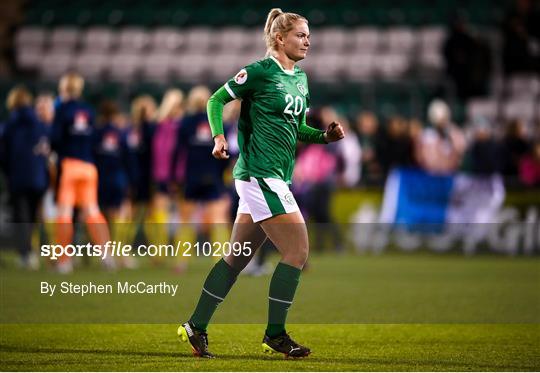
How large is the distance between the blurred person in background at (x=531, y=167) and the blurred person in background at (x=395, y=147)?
6.13ft

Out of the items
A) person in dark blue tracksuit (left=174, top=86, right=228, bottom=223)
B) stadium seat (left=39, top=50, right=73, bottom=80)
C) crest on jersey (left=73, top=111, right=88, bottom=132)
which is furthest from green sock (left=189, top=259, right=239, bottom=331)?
stadium seat (left=39, top=50, right=73, bottom=80)

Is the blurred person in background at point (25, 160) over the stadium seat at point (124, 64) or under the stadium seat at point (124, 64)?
under

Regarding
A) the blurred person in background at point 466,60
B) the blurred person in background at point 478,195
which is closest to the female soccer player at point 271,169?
the blurred person in background at point 478,195

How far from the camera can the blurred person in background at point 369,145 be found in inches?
787

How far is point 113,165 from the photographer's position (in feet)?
52.5

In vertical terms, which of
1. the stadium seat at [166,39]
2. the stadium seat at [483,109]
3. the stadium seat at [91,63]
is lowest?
the stadium seat at [483,109]

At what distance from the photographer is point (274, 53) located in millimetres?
7133

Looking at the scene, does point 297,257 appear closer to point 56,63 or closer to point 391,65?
point 391,65

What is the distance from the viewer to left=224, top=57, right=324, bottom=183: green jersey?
702 cm

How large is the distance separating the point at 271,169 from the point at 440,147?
12.7 m

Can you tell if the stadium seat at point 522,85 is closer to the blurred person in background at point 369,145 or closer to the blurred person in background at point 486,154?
the blurred person in background at point 486,154

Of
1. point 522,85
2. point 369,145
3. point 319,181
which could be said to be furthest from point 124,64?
point 522,85

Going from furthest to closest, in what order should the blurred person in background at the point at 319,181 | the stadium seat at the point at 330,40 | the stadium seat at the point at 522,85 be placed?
the stadium seat at the point at 330,40
the stadium seat at the point at 522,85
the blurred person in background at the point at 319,181

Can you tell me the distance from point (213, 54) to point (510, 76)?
6369mm
